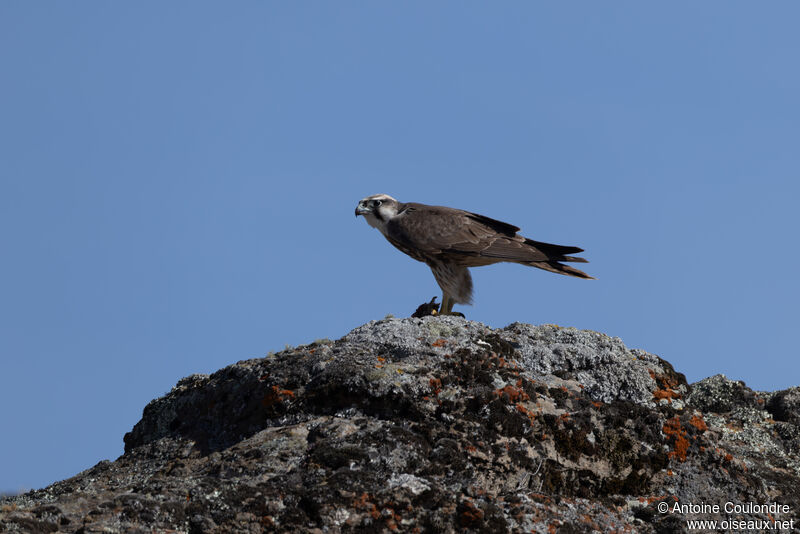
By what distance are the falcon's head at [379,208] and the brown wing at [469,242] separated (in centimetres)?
47

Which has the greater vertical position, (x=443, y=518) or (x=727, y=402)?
(x=727, y=402)

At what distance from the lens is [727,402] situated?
835 cm

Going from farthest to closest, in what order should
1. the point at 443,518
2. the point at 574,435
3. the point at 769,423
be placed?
the point at 769,423 → the point at 574,435 → the point at 443,518

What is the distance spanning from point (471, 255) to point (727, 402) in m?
3.66

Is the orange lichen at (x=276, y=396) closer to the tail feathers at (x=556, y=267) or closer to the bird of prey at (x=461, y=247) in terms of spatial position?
the bird of prey at (x=461, y=247)

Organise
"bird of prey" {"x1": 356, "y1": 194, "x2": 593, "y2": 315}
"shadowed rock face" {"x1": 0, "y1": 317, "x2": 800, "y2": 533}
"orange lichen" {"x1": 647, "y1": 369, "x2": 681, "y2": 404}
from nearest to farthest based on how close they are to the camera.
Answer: "shadowed rock face" {"x1": 0, "y1": 317, "x2": 800, "y2": 533} < "orange lichen" {"x1": 647, "y1": 369, "x2": 681, "y2": 404} < "bird of prey" {"x1": 356, "y1": 194, "x2": 593, "y2": 315}

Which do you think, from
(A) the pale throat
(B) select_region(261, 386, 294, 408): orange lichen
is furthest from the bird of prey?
(B) select_region(261, 386, 294, 408): orange lichen

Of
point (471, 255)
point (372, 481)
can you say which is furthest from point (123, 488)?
point (471, 255)

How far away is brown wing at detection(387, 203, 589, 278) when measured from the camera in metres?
10.6

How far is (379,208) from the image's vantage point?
1181 centimetres

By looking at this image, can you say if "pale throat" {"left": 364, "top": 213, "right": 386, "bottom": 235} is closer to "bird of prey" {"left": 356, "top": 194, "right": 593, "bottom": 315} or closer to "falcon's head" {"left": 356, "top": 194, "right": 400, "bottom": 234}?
"falcon's head" {"left": 356, "top": 194, "right": 400, "bottom": 234}

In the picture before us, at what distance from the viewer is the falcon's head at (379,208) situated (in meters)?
11.8

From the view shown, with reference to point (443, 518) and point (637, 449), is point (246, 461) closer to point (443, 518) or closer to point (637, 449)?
point (443, 518)

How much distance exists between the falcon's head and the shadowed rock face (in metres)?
4.47
